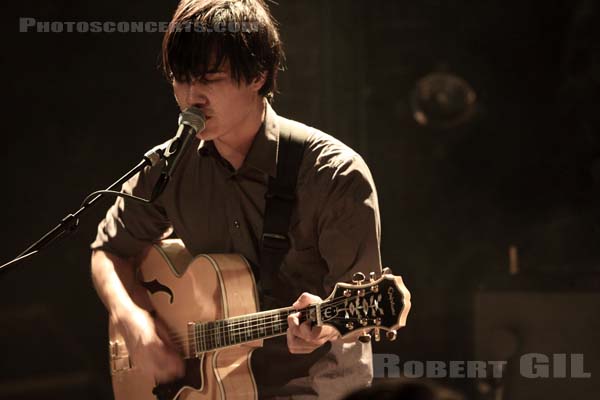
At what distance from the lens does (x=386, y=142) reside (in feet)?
12.0

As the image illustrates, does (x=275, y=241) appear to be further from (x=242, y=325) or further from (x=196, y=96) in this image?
(x=196, y=96)

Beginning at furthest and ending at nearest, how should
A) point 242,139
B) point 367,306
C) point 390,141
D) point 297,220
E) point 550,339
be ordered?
1. point 390,141
2. point 550,339
3. point 242,139
4. point 297,220
5. point 367,306

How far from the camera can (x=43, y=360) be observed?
3502 mm

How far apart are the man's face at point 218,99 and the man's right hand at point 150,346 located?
64cm

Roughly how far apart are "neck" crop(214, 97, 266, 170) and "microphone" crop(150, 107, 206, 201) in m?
0.22

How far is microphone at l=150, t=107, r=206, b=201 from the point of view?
2045mm

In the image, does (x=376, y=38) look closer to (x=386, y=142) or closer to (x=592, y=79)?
(x=386, y=142)

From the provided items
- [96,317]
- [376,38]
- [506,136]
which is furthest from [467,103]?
[96,317]

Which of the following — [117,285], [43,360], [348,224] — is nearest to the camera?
[348,224]

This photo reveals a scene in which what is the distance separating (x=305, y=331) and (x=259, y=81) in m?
0.77

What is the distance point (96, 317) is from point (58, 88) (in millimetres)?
972

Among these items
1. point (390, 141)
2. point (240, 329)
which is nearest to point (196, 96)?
point (240, 329)

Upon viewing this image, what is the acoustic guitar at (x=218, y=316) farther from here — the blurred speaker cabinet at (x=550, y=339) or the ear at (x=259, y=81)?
the blurred speaker cabinet at (x=550, y=339)

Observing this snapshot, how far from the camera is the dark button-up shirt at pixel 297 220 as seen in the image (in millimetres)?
2264
